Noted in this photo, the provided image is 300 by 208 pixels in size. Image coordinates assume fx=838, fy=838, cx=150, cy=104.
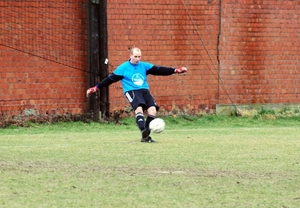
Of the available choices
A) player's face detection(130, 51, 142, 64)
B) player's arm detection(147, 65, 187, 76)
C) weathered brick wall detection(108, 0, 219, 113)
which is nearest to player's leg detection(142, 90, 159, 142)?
player's arm detection(147, 65, 187, 76)

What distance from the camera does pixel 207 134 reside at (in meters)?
15.0

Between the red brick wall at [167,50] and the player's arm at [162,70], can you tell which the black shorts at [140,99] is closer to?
the player's arm at [162,70]

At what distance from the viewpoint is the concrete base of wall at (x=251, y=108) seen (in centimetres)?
1920

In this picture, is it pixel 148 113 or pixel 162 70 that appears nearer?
pixel 148 113

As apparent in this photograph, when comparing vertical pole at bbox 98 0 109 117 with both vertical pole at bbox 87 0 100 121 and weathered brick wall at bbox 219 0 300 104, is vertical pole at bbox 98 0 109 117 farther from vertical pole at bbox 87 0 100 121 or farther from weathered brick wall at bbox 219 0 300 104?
weathered brick wall at bbox 219 0 300 104

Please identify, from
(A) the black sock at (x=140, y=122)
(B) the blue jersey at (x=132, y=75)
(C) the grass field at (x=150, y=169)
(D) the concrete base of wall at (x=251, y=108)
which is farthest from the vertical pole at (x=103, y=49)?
(A) the black sock at (x=140, y=122)

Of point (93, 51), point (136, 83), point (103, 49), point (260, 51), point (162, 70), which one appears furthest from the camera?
point (260, 51)

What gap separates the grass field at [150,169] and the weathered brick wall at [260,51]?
3811 millimetres

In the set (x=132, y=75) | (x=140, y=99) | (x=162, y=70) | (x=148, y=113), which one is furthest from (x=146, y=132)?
(x=162, y=70)

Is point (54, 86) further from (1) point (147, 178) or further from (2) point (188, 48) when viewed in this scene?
(1) point (147, 178)

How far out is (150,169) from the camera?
9.66 m

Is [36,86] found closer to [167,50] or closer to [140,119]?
[167,50]

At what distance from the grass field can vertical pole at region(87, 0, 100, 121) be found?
200 centimetres

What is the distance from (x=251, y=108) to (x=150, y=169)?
10.2 metres
